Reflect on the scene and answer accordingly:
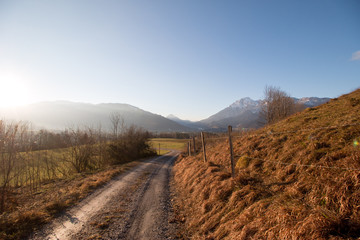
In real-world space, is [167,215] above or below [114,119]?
below

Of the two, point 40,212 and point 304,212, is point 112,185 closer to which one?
point 40,212

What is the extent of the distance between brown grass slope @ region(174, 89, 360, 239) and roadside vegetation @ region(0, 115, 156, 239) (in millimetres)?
5482

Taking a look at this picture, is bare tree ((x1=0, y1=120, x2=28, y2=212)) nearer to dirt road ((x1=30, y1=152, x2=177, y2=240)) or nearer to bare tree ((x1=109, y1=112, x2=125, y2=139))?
dirt road ((x1=30, y1=152, x2=177, y2=240))

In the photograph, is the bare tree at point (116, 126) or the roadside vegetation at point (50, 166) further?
the bare tree at point (116, 126)

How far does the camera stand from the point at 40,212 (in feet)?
19.7

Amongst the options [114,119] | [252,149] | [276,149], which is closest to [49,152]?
[114,119]

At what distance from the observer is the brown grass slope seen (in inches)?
111

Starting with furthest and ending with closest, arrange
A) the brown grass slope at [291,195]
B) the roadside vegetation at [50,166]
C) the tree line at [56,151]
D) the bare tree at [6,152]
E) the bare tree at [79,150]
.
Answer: the bare tree at [79,150] < the tree line at [56,151] < the bare tree at [6,152] < the roadside vegetation at [50,166] < the brown grass slope at [291,195]

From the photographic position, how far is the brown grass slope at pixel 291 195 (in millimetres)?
2826

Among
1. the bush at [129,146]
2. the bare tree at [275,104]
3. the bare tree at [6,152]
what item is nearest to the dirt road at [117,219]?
the bare tree at [6,152]

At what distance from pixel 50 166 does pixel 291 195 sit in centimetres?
1906

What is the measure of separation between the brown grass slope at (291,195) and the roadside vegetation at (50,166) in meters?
5.48

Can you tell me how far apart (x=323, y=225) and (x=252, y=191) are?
2.12 meters

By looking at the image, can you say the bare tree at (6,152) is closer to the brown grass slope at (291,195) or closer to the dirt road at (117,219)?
the dirt road at (117,219)
